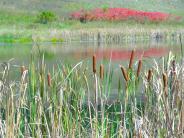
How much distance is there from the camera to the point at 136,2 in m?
68.2

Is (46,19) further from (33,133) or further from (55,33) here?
(33,133)

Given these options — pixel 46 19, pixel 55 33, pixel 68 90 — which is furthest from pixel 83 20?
pixel 68 90

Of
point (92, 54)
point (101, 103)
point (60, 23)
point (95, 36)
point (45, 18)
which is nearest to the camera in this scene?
point (101, 103)

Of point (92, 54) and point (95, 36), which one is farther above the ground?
point (92, 54)

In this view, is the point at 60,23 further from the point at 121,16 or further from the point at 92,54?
the point at 92,54

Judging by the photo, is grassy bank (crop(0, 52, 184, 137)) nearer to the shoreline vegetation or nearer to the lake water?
the lake water

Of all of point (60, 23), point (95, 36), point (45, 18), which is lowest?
point (60, 23)

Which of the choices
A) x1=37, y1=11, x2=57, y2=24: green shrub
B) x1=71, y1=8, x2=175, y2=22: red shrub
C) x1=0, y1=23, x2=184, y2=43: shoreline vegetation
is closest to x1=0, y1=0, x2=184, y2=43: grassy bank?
x1=0, y1=23, x2=184, y2=43: shoreline vegetation

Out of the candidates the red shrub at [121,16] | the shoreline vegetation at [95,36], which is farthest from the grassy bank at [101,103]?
the red shrub at [121,16]

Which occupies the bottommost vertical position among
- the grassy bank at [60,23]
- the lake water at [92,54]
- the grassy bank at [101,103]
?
the grassy bank at [60,23]

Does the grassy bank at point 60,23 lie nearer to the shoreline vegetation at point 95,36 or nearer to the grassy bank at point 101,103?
the shoreline vegetation at point 95,36

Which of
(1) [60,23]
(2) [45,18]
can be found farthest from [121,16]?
(2) [45,18]

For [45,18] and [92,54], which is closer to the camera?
[92,54]

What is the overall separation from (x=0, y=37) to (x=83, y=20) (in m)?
14.7
